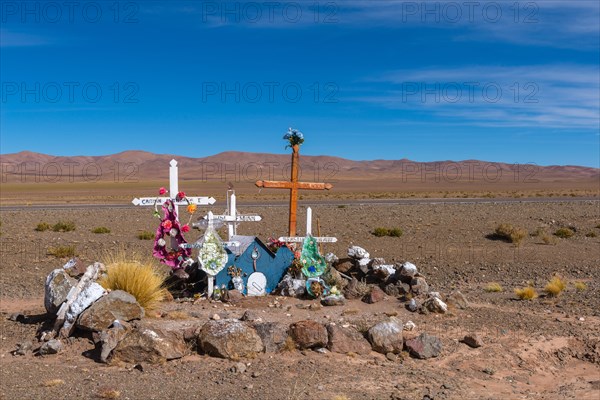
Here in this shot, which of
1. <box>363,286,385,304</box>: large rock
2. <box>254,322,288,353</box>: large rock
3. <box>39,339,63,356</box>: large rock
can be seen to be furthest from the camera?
<box>363,286,385,304</box>: large rock

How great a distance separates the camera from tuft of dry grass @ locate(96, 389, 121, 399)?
7730 mm

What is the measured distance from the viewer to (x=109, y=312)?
31.3 ft

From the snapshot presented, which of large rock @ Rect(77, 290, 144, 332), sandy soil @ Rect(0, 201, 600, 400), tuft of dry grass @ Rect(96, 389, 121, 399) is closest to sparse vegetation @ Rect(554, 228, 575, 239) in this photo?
sandy soil @ Rect(0, 201, 600, 400)

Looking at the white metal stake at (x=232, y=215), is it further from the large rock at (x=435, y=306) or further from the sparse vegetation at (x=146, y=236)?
the sparse vegetation at (x=146, y=236)

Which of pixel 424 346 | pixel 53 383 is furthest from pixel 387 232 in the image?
pixel 53 383

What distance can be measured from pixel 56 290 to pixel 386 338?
5192 millimetres

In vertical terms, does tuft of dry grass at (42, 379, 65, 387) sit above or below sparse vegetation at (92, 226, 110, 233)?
below

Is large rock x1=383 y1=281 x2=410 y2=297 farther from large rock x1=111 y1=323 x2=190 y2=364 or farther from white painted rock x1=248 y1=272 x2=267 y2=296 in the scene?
large rock x1=111 y1=323 x2=190 y2=364

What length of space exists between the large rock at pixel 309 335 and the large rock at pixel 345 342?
0.11 metres

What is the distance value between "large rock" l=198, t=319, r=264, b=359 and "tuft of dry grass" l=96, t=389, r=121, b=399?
5.22 feet

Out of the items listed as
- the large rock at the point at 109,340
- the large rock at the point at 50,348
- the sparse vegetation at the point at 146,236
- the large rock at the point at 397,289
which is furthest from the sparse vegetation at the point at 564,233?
the large rock at the point at 50,348

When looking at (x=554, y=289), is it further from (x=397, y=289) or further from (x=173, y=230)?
(x=173, y=230)

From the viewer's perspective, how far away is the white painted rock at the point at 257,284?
1232cm

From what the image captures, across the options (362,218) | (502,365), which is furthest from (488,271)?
(362,218)
